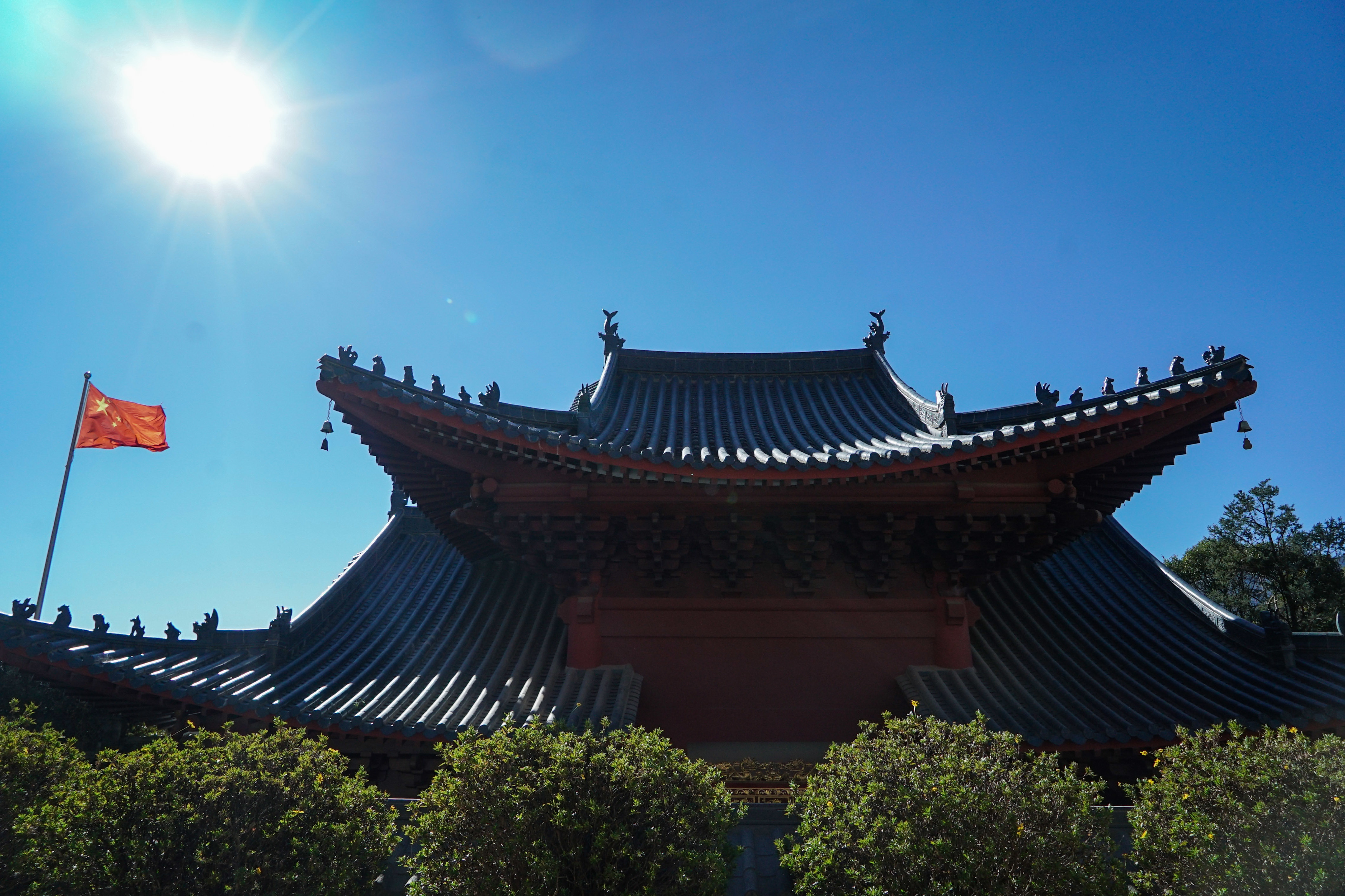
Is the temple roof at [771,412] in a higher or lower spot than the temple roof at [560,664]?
higher

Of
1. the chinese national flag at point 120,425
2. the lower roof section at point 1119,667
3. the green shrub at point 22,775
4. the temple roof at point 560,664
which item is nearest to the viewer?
the green shrub at point 22,775

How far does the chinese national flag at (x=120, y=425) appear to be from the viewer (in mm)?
16047

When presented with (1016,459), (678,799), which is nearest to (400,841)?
(678,799)

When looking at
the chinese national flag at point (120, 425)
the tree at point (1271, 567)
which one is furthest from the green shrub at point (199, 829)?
the tree at point (1271, 567)

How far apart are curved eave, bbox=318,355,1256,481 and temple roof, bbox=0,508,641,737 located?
2218 mm

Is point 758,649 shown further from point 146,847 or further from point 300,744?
point 146,847

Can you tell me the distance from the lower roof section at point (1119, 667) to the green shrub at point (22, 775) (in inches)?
251

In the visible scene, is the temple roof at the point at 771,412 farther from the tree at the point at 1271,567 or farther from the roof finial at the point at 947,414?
the tree at the point at 1271,567

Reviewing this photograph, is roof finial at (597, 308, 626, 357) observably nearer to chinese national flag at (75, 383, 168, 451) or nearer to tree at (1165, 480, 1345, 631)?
chinese national flag at (75, 383, 168, 451)

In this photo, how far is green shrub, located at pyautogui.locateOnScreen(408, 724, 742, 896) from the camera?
409 cm

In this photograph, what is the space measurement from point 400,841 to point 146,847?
133 cm

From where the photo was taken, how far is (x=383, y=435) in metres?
Result: 7.57

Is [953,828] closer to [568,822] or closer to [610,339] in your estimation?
[568,822]

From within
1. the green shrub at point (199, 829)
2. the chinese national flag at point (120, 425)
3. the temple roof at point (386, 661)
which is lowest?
the green shrub at point (199, 829)
